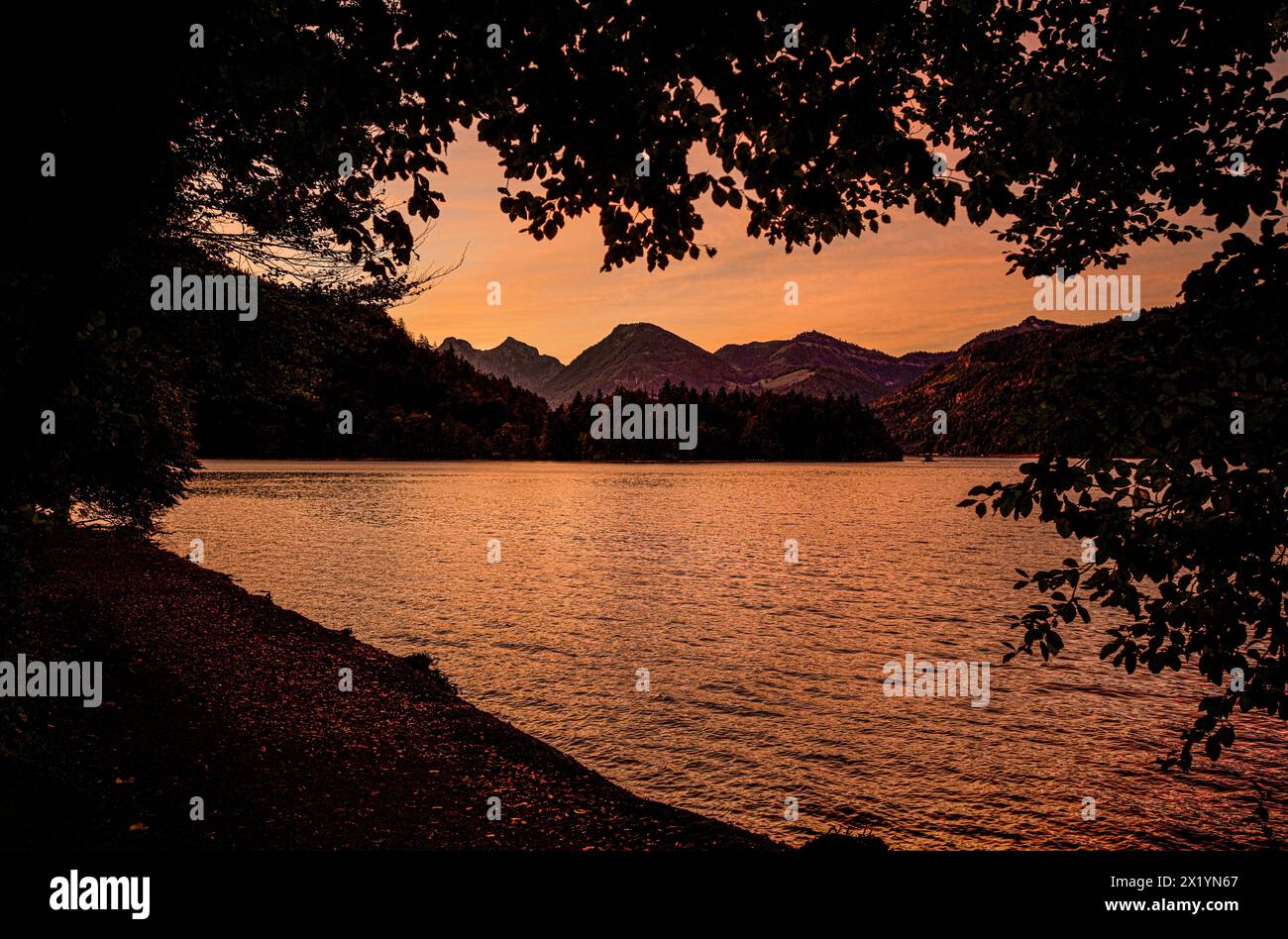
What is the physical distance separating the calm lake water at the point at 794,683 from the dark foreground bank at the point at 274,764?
2788 millimetres

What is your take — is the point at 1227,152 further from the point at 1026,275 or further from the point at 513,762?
the point at 513,762

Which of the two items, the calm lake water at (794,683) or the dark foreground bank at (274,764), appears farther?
the calm lake water at (794,683)

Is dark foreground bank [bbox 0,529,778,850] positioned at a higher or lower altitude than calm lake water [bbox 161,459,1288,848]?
higher

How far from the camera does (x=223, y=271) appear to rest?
18.9 m

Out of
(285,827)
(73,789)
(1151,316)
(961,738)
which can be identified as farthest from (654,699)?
(1151,316)

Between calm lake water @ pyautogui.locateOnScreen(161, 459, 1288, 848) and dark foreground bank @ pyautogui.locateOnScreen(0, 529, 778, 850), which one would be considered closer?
dark foreground bank @ pyautogui.locateOnScreen(0, 529, 778, 850)

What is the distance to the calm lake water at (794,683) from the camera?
41.3ft

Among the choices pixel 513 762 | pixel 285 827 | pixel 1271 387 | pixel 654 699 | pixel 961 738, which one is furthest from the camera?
pixel 654 699

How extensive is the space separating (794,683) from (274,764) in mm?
13768

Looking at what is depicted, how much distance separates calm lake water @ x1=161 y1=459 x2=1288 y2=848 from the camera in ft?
41.3

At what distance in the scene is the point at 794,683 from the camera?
66.1ft

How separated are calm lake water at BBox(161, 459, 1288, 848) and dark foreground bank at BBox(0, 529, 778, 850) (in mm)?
2788

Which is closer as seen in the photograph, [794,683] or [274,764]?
[274,764]
